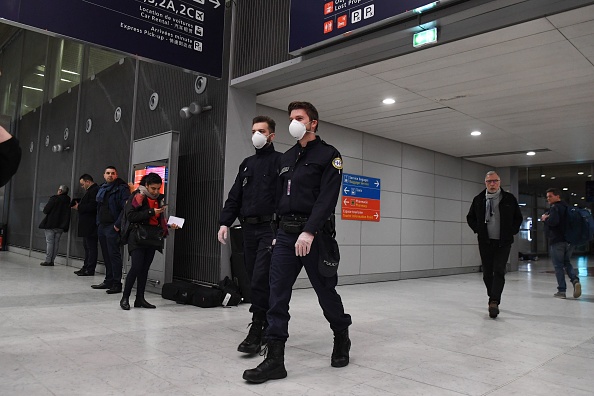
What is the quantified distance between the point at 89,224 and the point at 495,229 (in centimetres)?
659

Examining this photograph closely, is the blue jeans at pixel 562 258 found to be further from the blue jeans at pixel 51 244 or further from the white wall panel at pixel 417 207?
the blue jeans at pixel 51 244

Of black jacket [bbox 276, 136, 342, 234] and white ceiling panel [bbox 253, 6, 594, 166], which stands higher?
white ceiling panel [bbox 253, 6, 594, 166]

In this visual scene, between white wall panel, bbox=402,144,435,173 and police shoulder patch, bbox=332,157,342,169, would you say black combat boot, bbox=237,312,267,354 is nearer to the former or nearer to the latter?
police shoulder patch, bbox=332,157,342,169

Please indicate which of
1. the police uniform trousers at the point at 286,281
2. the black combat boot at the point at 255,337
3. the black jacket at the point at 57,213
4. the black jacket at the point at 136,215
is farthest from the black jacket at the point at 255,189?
the black jacket at the point at 57,213

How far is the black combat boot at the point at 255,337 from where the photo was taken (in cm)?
322

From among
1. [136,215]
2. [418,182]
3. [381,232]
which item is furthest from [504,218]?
[418,182]

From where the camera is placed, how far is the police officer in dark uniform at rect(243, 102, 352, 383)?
269cm

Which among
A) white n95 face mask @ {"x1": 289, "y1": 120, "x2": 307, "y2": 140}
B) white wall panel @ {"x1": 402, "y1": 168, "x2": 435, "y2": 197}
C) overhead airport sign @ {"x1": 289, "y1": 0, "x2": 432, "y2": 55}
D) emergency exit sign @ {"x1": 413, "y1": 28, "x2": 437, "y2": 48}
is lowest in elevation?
white n95 face mask @ {"x1": 289, "y1": 120, "x2": 307, "y2": 140}

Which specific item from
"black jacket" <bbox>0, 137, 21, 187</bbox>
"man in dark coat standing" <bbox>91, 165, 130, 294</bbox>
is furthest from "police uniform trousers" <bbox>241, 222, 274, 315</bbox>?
"man in dark coat standing" <bbox>91, 165, 130, 294</bbox>

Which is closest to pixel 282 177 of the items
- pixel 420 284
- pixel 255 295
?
pixel 255 295

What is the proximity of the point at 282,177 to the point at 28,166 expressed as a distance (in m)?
12.3

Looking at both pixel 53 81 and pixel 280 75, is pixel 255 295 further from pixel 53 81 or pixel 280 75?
pixel 53 81

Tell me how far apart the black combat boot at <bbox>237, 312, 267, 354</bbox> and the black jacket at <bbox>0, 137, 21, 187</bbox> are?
2.09 metres

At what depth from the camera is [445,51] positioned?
182 inches
